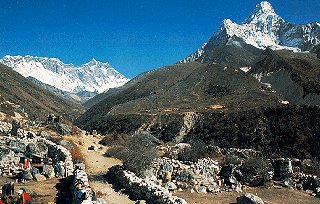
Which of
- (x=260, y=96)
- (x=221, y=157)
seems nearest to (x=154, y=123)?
(x=260, y=96)

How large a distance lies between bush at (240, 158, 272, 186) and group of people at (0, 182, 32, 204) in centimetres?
1566

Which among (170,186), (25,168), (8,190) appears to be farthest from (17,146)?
(170,186)

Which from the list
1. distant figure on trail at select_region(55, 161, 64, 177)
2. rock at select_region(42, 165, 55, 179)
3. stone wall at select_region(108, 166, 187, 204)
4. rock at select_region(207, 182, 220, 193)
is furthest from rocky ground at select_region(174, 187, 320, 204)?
rock at select_region(42, 165, 55, 179)

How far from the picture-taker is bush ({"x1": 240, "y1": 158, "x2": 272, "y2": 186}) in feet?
92.1

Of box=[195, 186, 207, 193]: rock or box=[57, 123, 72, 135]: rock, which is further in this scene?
box=[57, 123, 72, 135]: rock

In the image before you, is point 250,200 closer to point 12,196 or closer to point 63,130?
point 12,196

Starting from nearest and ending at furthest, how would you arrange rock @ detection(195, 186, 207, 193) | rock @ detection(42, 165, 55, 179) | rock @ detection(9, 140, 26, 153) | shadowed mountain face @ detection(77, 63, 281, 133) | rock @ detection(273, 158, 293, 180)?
1. rock @ detection(42, 165, 55, 179)
2. rock @ detection(195, 186, 207, 193)
3. rock @ detection(9, 140, 26, 153)
4. rock @ detection(273, 158, 293, 180)
5. shadowed mountain face @ detection(77, 63, 281, 133)

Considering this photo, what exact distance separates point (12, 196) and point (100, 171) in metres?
8.27

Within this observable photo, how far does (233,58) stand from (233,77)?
91626 mm

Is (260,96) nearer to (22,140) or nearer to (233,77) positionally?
(233,77)

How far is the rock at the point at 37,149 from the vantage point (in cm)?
2811

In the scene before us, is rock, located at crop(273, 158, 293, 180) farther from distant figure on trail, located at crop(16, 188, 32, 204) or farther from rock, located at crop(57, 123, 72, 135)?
rock, located at crop(57, 123, 72, 135)

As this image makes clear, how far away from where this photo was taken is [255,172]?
28344 mm

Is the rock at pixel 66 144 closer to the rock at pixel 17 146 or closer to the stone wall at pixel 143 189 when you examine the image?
the rock at pixel 17 146
